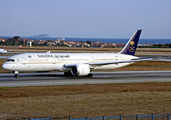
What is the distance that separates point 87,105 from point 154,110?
5445 millimetres

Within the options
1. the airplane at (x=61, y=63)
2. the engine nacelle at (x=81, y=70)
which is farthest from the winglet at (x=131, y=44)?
the engine nacelle at (x=81, y=70)

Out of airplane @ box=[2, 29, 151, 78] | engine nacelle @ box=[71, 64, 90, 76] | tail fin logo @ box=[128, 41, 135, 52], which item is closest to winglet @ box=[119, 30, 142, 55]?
tail fin logo @ box=[128, 41, 135, 52]

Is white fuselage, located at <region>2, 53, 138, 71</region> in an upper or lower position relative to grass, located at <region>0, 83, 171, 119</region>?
upper

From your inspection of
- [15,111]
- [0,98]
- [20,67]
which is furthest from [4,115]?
[20,67]

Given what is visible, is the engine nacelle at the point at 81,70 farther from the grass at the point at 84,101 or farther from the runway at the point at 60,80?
the grass at the point at 84,101

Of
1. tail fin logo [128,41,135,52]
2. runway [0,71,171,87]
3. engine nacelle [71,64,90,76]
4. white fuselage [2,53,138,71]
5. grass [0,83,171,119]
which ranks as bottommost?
runway [0,71,171,87]

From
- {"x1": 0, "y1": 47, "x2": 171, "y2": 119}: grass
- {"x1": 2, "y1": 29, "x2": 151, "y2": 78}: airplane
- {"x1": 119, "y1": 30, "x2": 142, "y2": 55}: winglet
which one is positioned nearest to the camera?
{"x1": 0, "y1": 47, "x2": 171, "y2": 119}: grass

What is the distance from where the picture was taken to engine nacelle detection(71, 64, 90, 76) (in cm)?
4203

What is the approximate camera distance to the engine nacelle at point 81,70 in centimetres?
4203

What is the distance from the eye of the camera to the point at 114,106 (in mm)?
23078

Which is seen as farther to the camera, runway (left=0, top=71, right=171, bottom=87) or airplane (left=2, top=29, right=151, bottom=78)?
airplane (left=2, top=29, right=151, bottom=78)

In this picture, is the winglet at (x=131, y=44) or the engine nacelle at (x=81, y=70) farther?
the winglet at (x=131, y=44)

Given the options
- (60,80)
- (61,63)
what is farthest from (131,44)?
(60,80)

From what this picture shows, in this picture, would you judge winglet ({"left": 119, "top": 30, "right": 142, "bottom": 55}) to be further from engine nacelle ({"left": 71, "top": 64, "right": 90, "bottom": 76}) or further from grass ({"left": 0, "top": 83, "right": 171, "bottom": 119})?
grass ({"left": 0, "top": 83, "right": 171, "bottom": 119})
